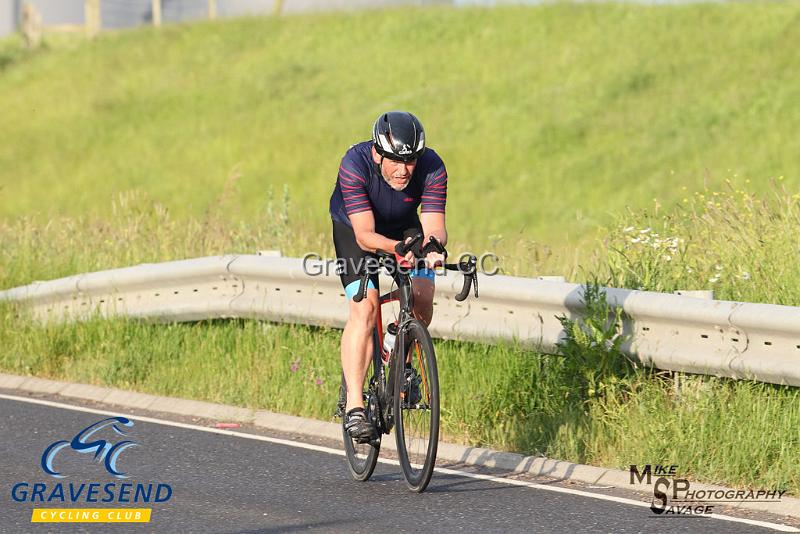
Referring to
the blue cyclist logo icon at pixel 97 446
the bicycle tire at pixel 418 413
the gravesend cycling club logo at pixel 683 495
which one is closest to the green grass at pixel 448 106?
the blue cyclist logo icon at pixel 97 446

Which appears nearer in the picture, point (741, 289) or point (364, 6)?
point (741, 289)

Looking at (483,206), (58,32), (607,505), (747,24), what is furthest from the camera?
(58,32)

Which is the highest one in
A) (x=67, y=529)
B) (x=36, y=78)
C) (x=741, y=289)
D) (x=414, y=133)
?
(x=36, y=78)

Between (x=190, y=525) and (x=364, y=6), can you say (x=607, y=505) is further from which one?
(x=364, y=6)

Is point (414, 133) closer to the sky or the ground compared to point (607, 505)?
closer to the sky

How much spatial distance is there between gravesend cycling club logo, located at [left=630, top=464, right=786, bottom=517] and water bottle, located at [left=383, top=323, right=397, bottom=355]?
148cm

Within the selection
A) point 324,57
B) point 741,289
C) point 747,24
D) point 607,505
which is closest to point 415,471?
point 607,505

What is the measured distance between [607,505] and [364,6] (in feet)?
123

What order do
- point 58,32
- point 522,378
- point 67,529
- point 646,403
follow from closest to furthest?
point 67,529, point 646,403, point 522,378, point 58,32

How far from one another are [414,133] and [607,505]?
2.13 m

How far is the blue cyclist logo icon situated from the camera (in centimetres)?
782

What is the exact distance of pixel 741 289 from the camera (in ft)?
29.8

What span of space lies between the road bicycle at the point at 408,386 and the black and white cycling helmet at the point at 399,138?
1.43 ft

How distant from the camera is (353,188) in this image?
23.8 ft
